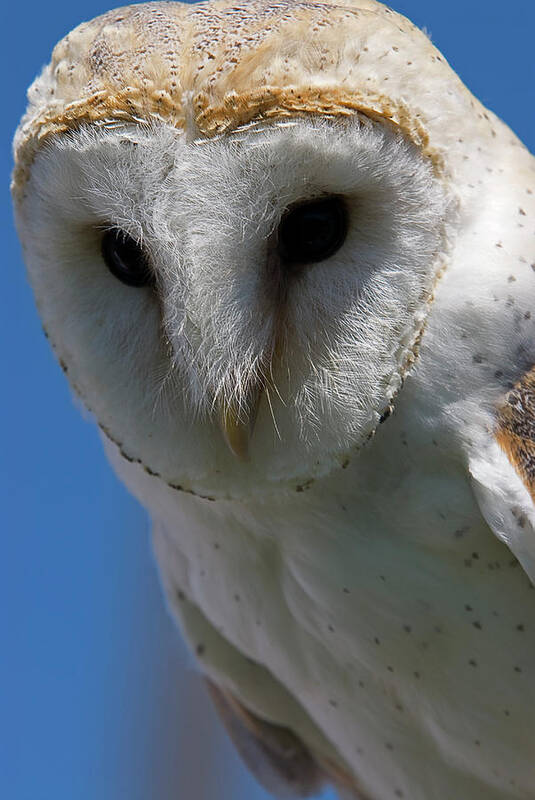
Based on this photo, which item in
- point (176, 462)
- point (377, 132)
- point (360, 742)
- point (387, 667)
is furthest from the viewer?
point (360, 742)

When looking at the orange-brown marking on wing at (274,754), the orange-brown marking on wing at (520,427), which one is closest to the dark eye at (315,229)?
the orange-brown marking on wing at (520,427)

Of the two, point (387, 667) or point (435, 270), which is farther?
point (387, 667)

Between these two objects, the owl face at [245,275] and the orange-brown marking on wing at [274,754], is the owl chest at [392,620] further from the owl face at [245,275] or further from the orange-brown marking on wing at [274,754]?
the orange-brown marking on wing at [274,754]

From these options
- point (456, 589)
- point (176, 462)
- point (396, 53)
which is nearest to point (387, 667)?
point (456, 589)

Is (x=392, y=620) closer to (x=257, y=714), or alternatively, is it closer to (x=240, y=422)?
(x=240, y=422)

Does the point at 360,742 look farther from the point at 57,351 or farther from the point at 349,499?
the point at 57,351

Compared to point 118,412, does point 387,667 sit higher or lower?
lower

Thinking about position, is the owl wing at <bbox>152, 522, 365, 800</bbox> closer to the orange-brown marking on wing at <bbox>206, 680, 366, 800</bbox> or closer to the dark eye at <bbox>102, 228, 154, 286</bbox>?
the orange-brown marking on wing at <bbox>206, 680, 366, 800</bbox>
